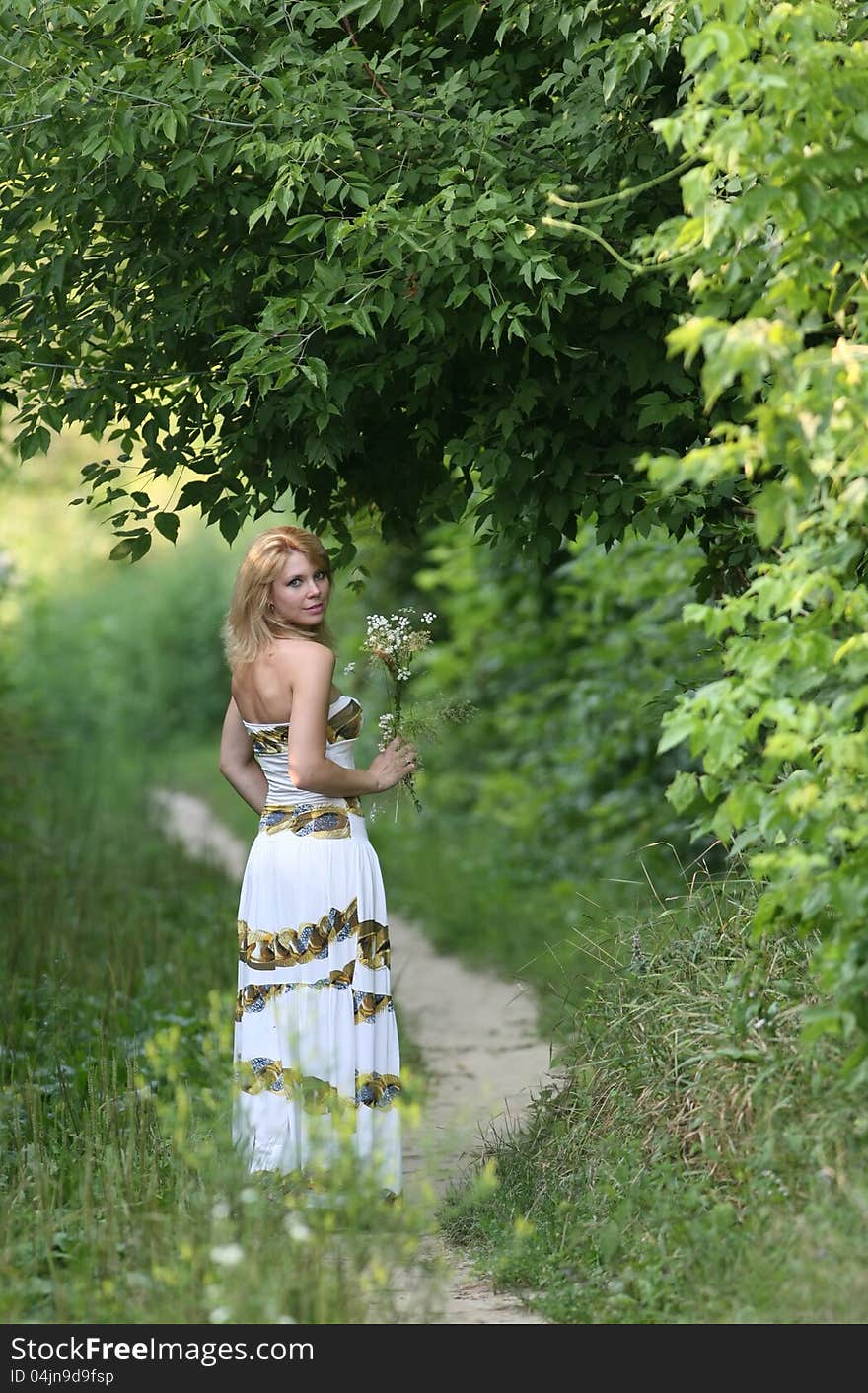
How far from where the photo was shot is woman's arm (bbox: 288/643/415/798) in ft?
14.6

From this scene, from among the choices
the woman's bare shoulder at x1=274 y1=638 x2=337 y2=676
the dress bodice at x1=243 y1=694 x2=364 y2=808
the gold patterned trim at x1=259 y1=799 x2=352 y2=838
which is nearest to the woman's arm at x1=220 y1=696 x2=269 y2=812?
the dress bodice at x1=243 y1=694 x2=364 y2=808

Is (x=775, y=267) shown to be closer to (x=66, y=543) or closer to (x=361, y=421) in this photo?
(x=361, y=421)

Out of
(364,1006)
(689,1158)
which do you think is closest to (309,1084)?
(364,1006)

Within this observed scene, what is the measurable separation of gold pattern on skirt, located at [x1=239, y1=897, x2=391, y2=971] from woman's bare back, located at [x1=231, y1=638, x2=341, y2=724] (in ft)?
1.91

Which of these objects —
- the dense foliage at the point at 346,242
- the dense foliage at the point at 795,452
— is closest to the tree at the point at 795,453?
the dense foliage at the point at 795,452

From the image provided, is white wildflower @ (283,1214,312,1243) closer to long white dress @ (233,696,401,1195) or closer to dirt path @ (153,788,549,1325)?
dirt path @ (153,788,549,1325)

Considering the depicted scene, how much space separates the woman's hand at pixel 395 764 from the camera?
4648 mm

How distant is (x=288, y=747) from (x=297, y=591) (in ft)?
1.45

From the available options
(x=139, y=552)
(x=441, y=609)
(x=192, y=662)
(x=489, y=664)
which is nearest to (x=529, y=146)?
(x=139, y=552)

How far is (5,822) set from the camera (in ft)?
A: 31.7

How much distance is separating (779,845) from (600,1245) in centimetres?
110

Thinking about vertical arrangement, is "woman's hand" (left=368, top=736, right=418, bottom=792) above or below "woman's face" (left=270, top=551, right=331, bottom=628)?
below

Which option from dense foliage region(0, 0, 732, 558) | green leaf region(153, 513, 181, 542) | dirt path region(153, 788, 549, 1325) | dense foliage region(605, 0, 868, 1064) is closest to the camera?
dense foliage region(605, 0, 868, 1064)

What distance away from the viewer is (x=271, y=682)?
15.0 ft
